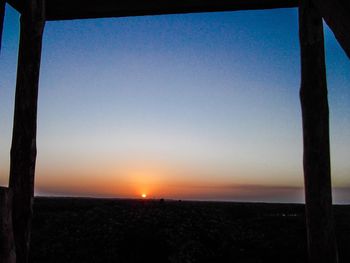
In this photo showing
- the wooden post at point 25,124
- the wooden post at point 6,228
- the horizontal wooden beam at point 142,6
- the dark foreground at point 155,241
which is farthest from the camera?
the dark foreground at point 155,241

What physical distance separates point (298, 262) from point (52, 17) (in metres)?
12.6

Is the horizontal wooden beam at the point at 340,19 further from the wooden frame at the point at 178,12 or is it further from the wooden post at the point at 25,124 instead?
the wooden post at the point at 25,124

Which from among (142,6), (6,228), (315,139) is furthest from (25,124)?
(315,139)

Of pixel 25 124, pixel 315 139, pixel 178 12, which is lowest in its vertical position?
pixel 315 139

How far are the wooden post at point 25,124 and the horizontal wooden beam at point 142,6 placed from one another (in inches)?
14.3

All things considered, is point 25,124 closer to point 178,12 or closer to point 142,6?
point 142,6

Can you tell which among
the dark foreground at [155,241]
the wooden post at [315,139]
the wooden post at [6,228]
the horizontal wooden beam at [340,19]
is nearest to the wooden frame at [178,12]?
the wooden post at [315,139]

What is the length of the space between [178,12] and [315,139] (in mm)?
2201

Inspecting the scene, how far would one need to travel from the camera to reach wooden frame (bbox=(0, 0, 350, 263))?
3.82 m

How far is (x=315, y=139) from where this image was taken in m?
3.88

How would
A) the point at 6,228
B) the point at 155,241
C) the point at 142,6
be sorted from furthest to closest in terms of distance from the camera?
1. the point at 155,241
2. the point at 142,6
3. the point at 6,228

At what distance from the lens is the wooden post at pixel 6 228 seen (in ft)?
8.63

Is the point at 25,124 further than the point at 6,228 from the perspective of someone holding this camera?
Yes

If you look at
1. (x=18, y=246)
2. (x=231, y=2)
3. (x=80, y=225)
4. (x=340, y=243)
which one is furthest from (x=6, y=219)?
(x=340, y=243)
